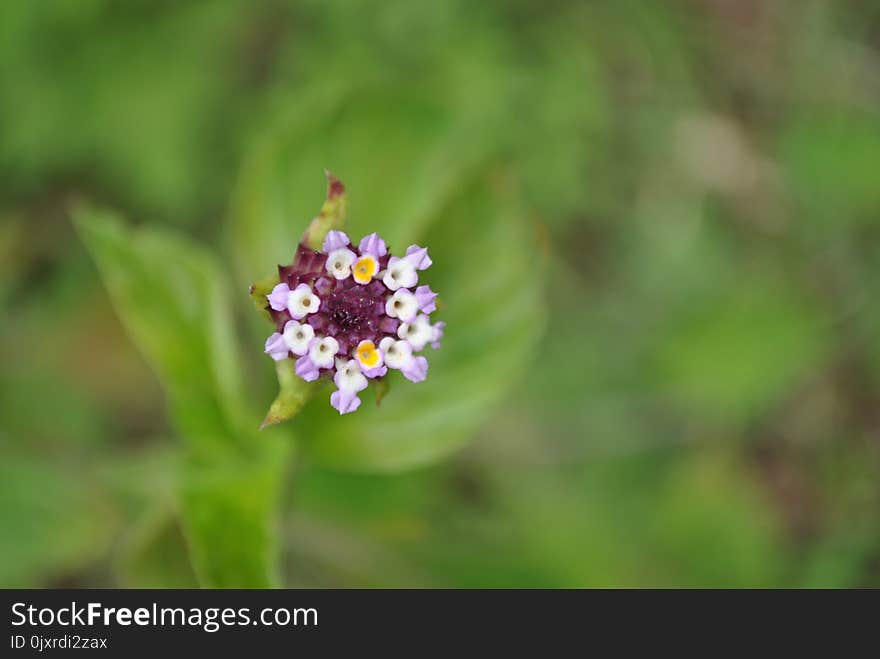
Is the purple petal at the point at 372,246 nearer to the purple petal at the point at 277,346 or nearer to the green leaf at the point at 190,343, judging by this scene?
the purple petal at the point at 277,346

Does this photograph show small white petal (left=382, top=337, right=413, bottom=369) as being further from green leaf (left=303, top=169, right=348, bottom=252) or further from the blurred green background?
Result: the blurred green background

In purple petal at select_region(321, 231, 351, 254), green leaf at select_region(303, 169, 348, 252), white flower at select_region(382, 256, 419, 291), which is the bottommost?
white flower at select_region(382, 256, 419, 291)

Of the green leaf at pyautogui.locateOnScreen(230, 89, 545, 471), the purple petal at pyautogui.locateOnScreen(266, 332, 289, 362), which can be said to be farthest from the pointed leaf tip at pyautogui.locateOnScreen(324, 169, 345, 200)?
the green leaf at pyautogui.locateOnScreen(230, 89, 545, 471)

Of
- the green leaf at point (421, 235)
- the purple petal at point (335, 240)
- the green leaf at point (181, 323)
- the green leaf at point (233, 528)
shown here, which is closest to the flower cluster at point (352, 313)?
the purple petal at point (335, 240)

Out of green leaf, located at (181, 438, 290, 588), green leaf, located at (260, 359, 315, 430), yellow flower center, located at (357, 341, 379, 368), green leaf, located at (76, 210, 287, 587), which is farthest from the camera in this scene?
green leaf, located at (76, 210, 287, 587)
